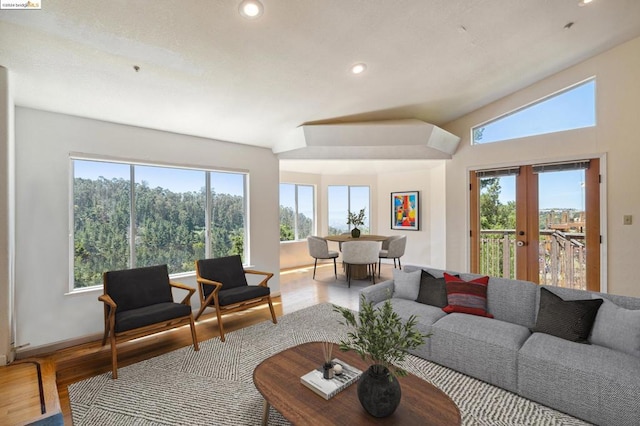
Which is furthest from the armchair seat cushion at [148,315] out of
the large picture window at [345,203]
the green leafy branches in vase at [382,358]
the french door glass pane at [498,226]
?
the large picture window at [345,203]

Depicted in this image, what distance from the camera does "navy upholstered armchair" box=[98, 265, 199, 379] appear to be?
2605 millimetres

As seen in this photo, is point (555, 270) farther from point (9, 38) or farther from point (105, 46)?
point (9, 38)

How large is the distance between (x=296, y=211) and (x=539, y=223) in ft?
16.5

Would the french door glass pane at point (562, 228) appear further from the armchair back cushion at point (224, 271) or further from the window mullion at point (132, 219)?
the window mullion at point (132, 219)

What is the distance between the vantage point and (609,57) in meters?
3.61

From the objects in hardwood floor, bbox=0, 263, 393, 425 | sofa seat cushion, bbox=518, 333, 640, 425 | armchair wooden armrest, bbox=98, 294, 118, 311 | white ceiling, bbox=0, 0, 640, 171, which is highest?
white ceiling, bbox=0, 0, 640, 171

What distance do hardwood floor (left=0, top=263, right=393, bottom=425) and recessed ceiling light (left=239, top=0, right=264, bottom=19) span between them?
3174mm

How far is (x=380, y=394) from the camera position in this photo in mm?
1464

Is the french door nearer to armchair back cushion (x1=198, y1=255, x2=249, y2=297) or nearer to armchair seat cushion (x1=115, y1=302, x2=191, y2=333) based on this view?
armchair back cushion (x1=198, y1=255, x2=249, y2=297)

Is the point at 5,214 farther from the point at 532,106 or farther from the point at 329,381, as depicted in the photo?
the point at 532,106

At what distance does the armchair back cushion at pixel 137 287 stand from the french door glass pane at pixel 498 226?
4.79 m

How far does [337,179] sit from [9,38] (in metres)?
6.34

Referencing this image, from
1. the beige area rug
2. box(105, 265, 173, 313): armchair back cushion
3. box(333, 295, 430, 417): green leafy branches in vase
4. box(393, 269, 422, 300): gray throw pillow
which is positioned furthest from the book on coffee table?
box(105, 265, 173, 313): armchair back cushion

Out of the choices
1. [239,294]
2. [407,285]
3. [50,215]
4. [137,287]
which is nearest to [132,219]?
[50,215]
